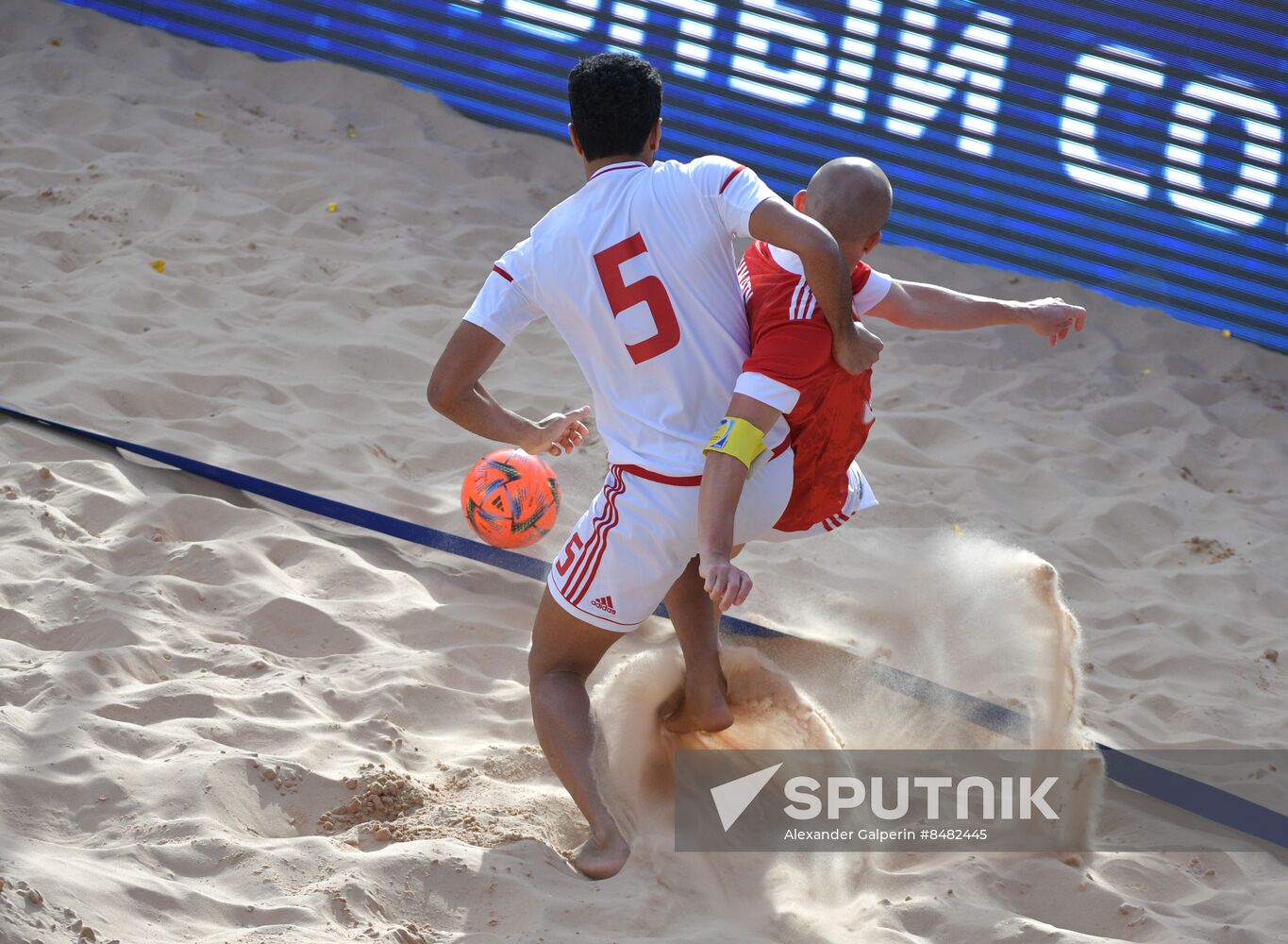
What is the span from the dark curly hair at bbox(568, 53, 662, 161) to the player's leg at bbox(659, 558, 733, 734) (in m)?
0.95

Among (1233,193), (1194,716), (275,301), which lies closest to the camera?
(1194,716)

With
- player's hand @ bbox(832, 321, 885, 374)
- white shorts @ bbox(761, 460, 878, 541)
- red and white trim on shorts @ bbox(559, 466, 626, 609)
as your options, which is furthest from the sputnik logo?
player's hand @ bbox(832, 321, 885, 374)

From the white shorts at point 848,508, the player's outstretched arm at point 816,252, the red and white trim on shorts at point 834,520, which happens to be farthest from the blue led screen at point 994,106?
the player's outstretched arm at point 816,252

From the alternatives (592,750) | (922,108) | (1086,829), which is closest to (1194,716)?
(1086,829)

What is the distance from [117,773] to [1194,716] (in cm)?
286

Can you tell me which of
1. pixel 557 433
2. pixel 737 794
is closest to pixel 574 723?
pixel 737 794

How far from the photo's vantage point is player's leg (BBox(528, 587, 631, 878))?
8.63ft

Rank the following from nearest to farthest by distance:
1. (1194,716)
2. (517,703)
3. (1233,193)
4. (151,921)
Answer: (151,921) < (517,703) < (1194,716) < (1233,193)

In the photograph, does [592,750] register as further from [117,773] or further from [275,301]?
[275,301]

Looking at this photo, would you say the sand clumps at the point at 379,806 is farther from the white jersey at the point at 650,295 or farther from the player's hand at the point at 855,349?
the player's hand at the point at 855,349

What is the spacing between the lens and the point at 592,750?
106 inches

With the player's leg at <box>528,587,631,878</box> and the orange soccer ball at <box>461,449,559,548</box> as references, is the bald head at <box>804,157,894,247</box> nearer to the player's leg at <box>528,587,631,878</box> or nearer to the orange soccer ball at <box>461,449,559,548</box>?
the player's leg at <box>528,587,631,878</box>

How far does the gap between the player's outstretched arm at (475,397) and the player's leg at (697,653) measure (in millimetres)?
464

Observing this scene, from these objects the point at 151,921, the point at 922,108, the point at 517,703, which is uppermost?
the point at 922,108
